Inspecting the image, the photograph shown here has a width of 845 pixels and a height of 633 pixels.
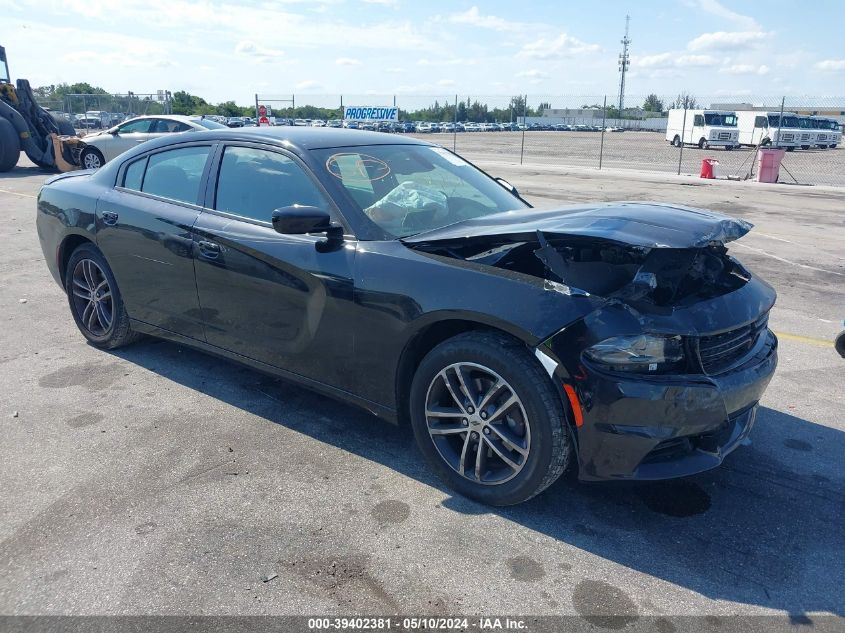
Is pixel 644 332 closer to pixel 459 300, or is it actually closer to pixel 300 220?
pixel 459 300

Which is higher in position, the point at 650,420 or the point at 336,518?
the point at 650,420

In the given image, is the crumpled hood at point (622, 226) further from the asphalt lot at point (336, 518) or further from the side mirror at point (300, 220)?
the asphalt lot at point (336, 518)

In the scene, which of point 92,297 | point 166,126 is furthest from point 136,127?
point 92,297

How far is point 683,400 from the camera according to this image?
279 centimetres

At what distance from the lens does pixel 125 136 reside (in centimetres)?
1670

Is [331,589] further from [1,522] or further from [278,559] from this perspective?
[1,522]

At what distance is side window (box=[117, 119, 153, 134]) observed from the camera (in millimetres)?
16578

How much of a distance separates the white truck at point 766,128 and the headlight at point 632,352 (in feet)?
129

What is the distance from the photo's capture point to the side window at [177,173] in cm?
435

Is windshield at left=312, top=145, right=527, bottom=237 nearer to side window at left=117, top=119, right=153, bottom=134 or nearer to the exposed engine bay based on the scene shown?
the exposed engine bay

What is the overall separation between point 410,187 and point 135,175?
2.09 metres

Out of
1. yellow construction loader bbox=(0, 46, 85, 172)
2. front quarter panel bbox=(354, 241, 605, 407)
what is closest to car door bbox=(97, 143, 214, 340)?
front quarter panel bbox=(354, 241, 605, 407)

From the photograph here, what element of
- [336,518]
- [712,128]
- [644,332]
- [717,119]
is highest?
[717,119]

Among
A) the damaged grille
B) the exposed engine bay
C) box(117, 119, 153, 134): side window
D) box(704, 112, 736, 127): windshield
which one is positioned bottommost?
the damaged grille
